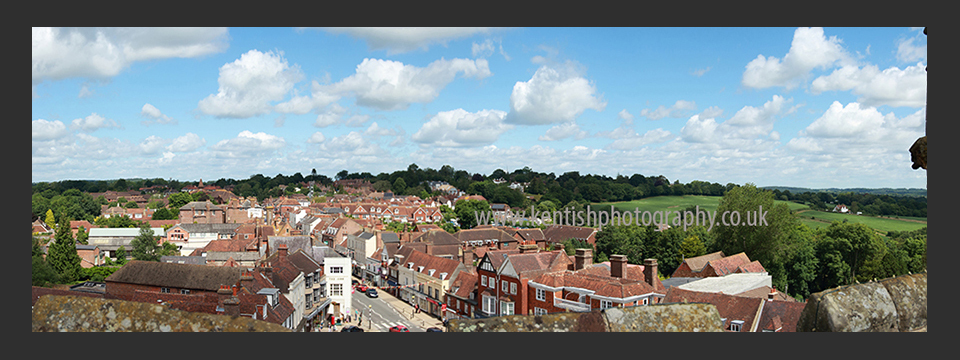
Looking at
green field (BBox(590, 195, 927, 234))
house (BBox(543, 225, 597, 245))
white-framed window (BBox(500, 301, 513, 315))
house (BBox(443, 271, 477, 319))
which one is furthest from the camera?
green field (BBox(590, 195, 927, 234))

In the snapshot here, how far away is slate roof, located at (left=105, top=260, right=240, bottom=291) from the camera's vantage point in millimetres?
28781

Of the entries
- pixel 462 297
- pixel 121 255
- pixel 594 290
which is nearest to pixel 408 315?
pixel 462 297

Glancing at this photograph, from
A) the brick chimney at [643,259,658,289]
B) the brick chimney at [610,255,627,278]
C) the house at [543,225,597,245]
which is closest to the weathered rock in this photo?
the brick chimney at [643,259,658,289]

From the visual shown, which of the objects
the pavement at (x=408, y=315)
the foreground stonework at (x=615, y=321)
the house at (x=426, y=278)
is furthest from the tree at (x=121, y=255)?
the foreground stonework at (x=615, y=321)

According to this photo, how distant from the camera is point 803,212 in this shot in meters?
110

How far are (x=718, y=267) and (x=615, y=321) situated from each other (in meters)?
38.5

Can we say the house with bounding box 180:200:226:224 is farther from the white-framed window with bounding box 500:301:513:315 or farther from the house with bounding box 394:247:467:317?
the white-framed window with bounding box 500:301:513:315

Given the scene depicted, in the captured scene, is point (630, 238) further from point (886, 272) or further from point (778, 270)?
point (886, 272)

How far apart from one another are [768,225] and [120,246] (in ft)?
233

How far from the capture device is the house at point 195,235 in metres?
73.8

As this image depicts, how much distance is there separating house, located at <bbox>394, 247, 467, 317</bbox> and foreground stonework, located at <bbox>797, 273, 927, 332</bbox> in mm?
37737

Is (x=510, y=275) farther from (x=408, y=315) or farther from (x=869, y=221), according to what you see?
(x=869, y=221)

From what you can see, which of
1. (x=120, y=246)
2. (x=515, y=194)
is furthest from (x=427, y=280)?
(x=515, y=194)

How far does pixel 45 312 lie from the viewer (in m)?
6.49
